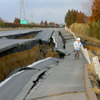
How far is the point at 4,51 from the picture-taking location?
10562 millimetres

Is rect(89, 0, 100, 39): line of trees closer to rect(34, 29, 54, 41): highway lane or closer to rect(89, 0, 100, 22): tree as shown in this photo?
rect(89, 0, 100, 22): tree

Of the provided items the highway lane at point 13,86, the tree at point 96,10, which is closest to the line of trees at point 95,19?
the tree at point 96,10

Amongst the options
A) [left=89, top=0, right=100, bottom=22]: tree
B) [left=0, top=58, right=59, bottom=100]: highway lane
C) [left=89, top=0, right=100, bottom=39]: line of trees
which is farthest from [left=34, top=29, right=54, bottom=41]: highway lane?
[left=0, top=58, right=59, bottom=100]: highway lane

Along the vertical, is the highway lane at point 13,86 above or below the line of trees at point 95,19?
below

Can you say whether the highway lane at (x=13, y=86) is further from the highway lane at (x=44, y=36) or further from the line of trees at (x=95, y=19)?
the line of trees at (x=95, y=19)

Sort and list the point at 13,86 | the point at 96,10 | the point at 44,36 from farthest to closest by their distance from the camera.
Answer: the point at 96,10, the point at 44,36, the point at 13,86

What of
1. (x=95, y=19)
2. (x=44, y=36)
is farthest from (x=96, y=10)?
(x=44, y=36)

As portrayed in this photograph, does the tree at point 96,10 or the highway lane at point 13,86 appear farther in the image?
the tree at point 96,10

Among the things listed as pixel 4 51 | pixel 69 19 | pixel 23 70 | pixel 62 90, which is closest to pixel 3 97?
pixel 62 90

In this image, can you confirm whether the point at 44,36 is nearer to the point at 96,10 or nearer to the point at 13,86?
the point at 96,10

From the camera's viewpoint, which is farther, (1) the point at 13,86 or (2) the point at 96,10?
(2) the point at 96,10

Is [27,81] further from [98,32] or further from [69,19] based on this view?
[69,19]

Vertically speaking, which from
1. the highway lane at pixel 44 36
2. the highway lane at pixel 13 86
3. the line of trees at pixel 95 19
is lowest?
the highway lane at pixel 13 86

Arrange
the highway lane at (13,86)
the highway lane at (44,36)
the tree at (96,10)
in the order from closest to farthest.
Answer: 1. the highway lane at (13,86)
2. the highway lane at (44,36)
3. the tree at (96,10)
